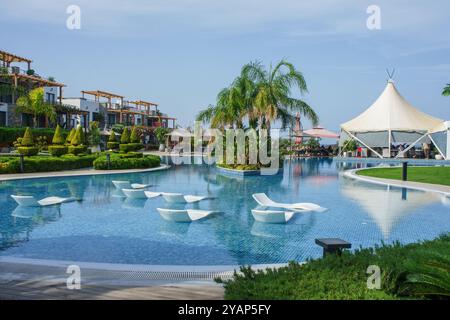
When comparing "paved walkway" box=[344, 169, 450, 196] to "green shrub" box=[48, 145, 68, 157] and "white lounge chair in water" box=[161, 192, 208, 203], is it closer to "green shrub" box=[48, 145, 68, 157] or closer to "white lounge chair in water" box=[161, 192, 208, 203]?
"white lounge chair in water" box=[161, 192, 208, 203]

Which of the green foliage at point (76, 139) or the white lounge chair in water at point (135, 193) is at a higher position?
the green foliage at point (76, 139)

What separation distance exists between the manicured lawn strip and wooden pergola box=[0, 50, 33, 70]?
44.0 m

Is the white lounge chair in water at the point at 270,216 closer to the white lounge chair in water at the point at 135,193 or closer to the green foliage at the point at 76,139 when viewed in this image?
the white lounge chair in water at the point at 135,193

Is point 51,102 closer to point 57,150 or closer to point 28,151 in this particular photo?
point 57,150

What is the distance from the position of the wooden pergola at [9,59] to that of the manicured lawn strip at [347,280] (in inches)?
1734

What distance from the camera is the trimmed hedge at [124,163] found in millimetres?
24975

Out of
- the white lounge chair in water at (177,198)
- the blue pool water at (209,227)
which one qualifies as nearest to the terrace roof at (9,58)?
the blue pool water at (209,227)

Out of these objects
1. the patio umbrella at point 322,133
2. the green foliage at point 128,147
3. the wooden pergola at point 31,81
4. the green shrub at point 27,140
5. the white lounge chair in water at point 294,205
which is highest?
the wooden pergola at point 31,81

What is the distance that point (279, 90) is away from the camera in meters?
25.6

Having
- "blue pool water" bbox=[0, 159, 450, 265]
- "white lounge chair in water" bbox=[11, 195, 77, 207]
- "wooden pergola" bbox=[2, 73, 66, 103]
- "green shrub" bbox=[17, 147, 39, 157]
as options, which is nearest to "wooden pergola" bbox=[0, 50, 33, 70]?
"wooden pergola" bbox=[2, 73, 66, 103]

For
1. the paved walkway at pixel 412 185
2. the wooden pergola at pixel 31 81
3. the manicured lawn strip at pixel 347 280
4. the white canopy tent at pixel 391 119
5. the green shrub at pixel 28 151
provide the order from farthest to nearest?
the wooden pergola at pixel 31 81 → the white canopy tent at pixel 391 119 → the green shrub at pixel 28 151 → the paved walkway at pixel 412 185 → the manicured lawn strip at pixel 347 280

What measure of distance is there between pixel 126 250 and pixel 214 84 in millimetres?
23731

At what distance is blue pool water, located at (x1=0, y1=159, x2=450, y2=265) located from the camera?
315 inches
